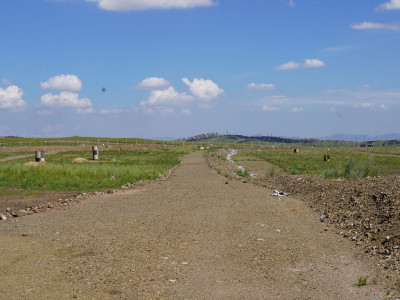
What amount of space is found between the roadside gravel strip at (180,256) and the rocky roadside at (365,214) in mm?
419

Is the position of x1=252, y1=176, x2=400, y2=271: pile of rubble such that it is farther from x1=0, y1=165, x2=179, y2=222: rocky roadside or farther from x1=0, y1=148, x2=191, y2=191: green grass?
x1=0, y1=148, x2=191, y2=191: green grass

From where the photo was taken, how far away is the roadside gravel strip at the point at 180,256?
757 centimetres

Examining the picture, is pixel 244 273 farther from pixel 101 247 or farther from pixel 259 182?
pixel 259 182

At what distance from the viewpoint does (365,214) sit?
1314 cm

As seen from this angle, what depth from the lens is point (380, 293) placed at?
7301 millimetres

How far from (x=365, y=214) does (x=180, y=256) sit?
617 centimetres

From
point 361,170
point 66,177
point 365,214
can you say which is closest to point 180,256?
point 365,214

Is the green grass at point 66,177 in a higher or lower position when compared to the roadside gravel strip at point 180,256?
higher

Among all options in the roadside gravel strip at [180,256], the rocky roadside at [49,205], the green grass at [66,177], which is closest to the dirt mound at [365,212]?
the roadside gravel strip at [180,256]

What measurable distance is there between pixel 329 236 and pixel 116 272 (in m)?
5.69

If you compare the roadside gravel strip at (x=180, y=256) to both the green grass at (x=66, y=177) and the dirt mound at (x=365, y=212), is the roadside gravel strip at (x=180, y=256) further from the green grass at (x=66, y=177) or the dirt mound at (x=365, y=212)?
the green grass at (x=66, y=177)

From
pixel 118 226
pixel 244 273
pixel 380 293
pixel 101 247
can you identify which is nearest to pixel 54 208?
pixel 118 226

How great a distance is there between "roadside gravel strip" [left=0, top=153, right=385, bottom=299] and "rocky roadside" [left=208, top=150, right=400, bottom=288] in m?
0.42

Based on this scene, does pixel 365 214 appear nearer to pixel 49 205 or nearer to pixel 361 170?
pixel 49 205
